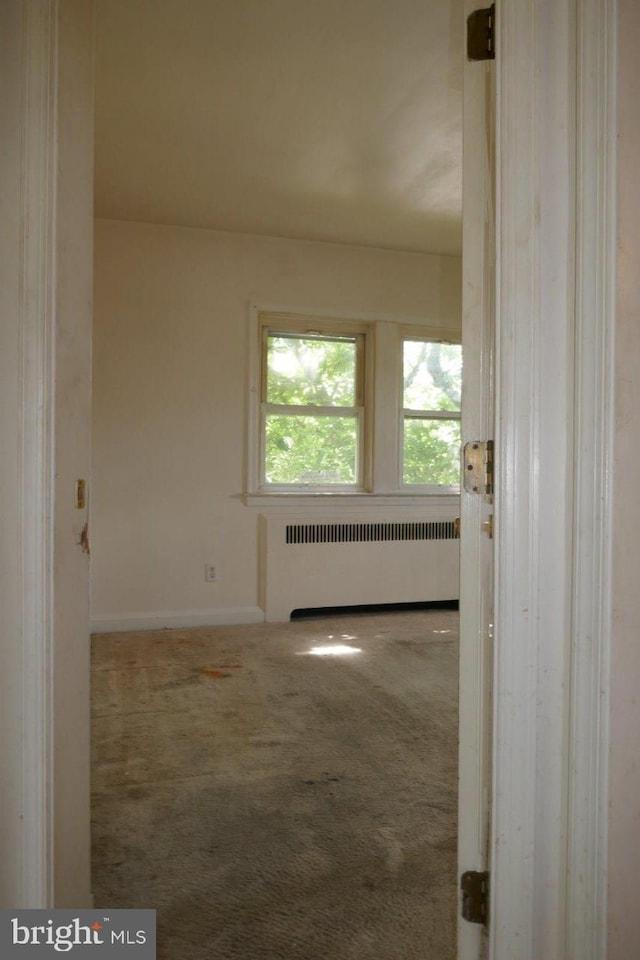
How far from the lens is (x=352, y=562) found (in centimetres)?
496

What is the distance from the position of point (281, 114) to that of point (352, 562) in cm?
291

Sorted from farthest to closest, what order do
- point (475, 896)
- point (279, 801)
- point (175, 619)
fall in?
1. point (175, 619)
2. point (279, 801)
3. point (475, 896)

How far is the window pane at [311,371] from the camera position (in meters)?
4.99

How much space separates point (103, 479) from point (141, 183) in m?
1.82

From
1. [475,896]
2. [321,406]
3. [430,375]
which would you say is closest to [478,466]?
[475,896]

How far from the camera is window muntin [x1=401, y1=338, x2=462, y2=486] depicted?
5.27 meters

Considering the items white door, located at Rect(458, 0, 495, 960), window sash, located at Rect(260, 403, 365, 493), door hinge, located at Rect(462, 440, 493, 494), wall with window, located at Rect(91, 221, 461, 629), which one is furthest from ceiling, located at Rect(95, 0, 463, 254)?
door hinge, located at Rect(462, 440, 493, 494)

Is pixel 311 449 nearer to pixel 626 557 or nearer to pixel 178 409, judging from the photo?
pixel 178 409

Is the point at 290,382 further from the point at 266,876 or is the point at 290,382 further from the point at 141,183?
the point at 266,876

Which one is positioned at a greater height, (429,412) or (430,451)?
(429,412)

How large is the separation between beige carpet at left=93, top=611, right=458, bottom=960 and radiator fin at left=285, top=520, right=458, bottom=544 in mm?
1063

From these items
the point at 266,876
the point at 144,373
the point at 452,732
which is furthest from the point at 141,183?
the point at 266,876

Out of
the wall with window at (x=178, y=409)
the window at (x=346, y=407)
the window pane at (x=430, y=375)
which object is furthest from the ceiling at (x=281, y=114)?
the window pane at (x=430, y=375)

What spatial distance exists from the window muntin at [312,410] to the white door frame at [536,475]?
3.88 m
